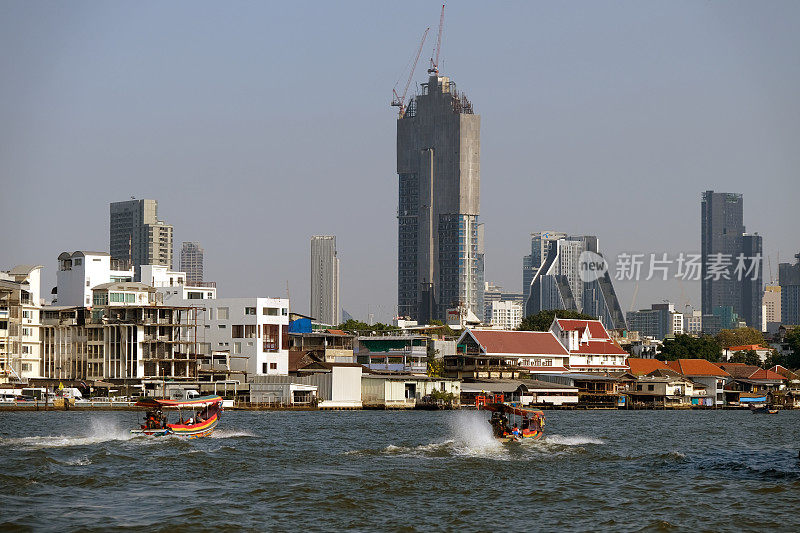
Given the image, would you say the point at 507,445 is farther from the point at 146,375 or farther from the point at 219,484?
the point at 146,375

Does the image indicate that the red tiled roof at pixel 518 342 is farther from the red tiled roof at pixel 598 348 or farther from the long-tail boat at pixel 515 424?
the long-tail boat at pixel 515 424

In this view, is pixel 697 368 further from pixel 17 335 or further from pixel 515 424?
pixel 515 424

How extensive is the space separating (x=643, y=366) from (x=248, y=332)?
62396mm

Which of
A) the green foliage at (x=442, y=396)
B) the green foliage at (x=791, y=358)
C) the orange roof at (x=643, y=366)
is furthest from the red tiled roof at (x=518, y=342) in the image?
the green foliage at (x=791, y=358)

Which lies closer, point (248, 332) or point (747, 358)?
point (248, 332)

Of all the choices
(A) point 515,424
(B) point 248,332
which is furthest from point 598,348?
(A) point 515,424

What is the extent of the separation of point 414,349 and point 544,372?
16.4 metres

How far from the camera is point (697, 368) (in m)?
147

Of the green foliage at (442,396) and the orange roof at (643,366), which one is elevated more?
the orange roof at (643,366)

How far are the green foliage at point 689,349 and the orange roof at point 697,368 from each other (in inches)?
790

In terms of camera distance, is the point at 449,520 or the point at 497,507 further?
the point at 497,507

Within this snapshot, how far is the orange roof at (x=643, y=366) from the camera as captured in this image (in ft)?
498

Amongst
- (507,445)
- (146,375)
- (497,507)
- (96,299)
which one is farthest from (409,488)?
(96,299)

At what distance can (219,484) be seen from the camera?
41.3 m
